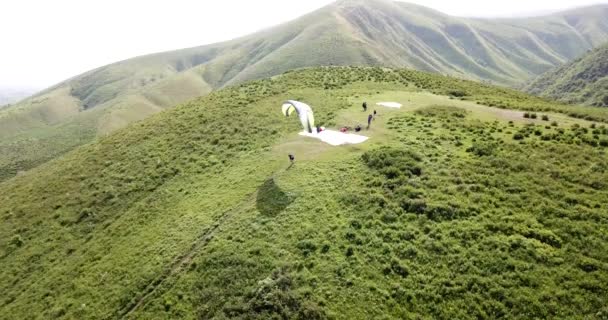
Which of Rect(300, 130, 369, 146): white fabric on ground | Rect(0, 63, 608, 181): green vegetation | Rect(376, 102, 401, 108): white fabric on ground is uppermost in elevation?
Rect(376, 102, 401, 108): white fabric on ground

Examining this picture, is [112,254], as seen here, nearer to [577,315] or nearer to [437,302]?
[437,302]

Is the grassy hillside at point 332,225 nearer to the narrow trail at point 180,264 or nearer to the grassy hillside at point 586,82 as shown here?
the narrow trail at point 180,264

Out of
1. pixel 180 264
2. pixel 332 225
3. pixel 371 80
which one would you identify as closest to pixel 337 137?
pixel 332 225

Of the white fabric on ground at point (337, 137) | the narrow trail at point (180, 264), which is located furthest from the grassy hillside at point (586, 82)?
the narrow trail at point (180, 264)

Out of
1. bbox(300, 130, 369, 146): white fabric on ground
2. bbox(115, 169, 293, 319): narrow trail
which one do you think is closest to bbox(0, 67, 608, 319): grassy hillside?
bbox(115, 169, 293, 319): narrow trail

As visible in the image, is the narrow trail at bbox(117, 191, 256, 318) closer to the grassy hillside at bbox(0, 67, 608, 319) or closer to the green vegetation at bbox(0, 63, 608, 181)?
the grassy hillside at bbox(0, 67, 608, 319)
